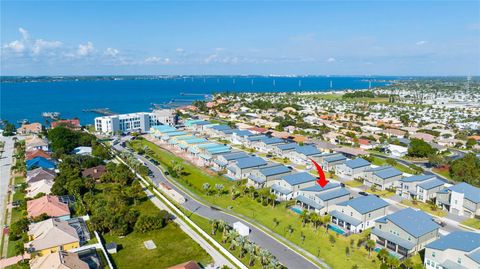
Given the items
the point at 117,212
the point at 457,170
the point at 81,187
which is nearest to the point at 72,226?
the point at 117,212

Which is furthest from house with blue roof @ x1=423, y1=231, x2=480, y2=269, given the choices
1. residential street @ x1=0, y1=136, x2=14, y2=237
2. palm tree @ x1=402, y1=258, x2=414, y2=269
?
residential street @ x1=0, y1=136, x2=14, y2=237

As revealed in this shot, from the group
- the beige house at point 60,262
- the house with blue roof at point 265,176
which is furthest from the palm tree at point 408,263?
the beige house at point 60,262

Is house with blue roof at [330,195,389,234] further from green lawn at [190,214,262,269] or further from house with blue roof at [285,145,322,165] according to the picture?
house with blue roof at [285,145,322,165]

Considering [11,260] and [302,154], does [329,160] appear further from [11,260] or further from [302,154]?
[11,260]

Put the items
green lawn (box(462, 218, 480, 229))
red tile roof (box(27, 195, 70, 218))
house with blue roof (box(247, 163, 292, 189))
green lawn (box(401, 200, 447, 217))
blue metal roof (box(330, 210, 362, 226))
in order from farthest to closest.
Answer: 1. house with blue roof (box(247, 163, 292, 189))
2. green lawn (box(401, 200, 447, 217))
3. green lawn (box(462, 218, 480, 229))
4. red tile roof (box(27, 195, 70, 218))
5. blue metal roof (box(330, 210, 362, 226))

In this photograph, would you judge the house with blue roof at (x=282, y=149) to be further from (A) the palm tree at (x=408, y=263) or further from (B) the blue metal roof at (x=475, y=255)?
(B) the blue metal roof at (x=475, y=255)

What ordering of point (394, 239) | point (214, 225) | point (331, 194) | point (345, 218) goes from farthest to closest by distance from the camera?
point (331, 194), point (345, 218), point (214, 225), point (394, 239)

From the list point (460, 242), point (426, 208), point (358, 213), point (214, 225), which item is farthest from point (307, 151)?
point (460, 242)
